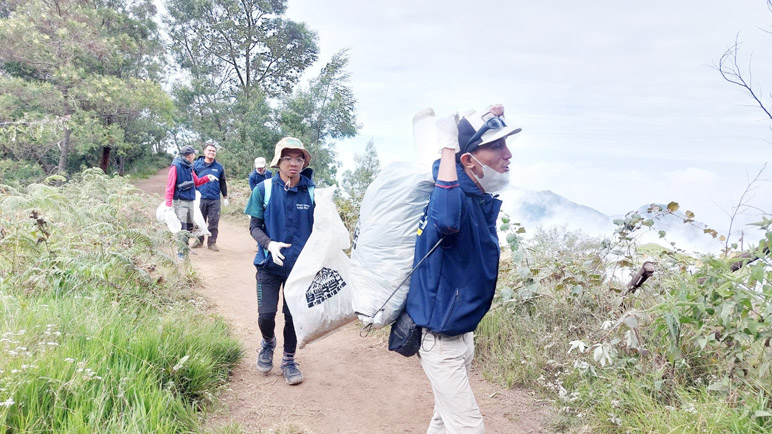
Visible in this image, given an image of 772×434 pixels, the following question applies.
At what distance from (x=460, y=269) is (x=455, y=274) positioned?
4 cm

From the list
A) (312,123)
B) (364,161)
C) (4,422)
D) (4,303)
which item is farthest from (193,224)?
(312,123)

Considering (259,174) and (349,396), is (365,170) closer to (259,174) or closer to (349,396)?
(259,174)

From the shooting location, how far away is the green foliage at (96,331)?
2.53 meters

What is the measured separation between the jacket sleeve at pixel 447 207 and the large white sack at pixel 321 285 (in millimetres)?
1383

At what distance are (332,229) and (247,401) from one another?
59.6 inches

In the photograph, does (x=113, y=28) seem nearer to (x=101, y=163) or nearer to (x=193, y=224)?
(x=101, y=163)

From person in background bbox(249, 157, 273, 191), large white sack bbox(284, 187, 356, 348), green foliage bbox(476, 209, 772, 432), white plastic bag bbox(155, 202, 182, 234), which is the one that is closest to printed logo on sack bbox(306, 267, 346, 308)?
large white sack bbox(284, 187, 356, 348)

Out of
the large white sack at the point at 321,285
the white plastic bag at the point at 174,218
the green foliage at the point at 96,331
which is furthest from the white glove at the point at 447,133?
the white plastic bag at the point at 174,218

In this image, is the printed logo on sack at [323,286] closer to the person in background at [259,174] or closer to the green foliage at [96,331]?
the green foliage at [96,331]

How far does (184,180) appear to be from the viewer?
8.15 meters

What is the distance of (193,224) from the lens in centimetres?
863

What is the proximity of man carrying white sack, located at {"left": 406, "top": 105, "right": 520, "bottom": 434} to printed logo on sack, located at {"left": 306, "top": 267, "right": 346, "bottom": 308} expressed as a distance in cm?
103

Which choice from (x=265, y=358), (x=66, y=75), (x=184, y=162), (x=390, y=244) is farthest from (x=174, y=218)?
(x=66, y=75)

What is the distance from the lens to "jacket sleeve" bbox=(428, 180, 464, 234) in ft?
6.90
